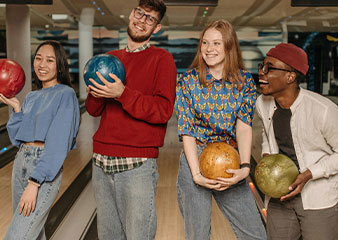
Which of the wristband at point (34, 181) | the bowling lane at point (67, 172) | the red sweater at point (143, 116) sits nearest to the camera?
the red sweater at point (143, 116)

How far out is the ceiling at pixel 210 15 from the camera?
8.63 metres

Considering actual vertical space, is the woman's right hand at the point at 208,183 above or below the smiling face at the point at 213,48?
below

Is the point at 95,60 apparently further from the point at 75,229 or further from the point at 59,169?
the point at 75,229

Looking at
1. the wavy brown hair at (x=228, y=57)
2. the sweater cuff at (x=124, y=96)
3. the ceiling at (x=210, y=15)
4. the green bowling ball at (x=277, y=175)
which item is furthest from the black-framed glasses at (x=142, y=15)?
the ceiling at (x=210, y=15)

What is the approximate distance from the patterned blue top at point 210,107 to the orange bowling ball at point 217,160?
0.10 metres

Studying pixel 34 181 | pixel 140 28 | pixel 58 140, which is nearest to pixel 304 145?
pixel 140 28

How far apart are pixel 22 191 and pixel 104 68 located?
0.77m

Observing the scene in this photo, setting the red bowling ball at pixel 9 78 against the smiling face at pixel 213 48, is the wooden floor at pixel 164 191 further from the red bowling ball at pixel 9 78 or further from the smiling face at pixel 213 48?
the smiling face at pixel 213 48

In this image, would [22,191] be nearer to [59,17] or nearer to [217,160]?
[217,160]

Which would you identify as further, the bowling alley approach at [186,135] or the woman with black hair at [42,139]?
the woman with black hair at [42,139]

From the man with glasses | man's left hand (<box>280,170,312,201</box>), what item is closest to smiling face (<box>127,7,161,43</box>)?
the man with glasses

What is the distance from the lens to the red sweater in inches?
70.4

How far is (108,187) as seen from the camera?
74.2 inches

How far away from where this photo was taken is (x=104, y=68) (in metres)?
1.67
